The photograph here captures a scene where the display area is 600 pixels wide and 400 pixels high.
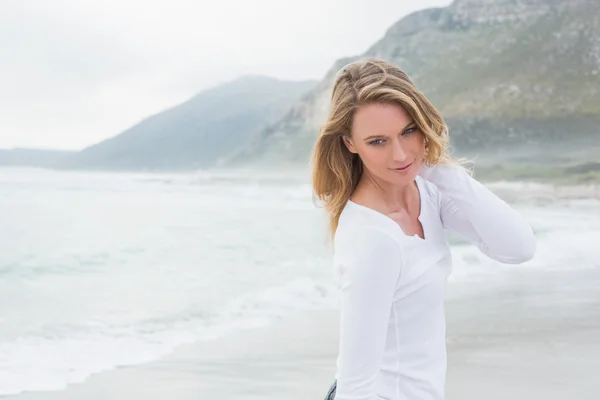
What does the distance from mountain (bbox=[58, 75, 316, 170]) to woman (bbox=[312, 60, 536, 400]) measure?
71.1ft

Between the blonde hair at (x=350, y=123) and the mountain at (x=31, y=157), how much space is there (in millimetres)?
16117

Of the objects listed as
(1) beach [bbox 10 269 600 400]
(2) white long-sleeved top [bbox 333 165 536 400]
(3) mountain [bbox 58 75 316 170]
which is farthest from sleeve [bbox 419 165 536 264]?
(3) mountain [bbox 58 75 316 170]

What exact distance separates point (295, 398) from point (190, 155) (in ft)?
81.4

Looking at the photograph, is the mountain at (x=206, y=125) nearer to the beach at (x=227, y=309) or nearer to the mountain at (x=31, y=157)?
the mountain at (x=31, y=157)

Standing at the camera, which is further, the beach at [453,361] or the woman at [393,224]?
the beach at [453,361]

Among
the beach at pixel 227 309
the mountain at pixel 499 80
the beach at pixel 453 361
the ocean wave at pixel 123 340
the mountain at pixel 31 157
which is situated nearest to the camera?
the beach at pixel 453 361

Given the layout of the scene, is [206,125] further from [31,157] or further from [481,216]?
[481,216]

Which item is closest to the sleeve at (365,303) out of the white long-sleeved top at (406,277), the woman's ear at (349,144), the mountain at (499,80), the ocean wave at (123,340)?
the white long-sleeved top at (406,277)

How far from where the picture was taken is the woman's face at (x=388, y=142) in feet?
2.48

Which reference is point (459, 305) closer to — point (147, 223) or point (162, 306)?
point (162, 306)

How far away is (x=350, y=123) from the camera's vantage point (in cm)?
78

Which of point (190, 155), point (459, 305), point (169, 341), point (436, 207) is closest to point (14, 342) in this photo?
point (169, 341)

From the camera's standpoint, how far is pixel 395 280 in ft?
2.34

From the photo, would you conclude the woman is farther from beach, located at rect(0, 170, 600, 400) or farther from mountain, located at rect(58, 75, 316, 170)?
mountain, located at rect(58, 75, 316, 170)
